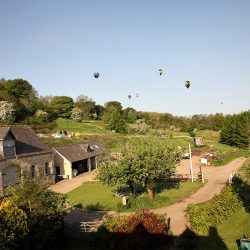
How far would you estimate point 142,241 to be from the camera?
2123 cm

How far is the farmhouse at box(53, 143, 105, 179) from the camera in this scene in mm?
49969

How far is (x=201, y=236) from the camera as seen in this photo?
23109 millimetres

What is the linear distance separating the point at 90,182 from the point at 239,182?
18.7 metres

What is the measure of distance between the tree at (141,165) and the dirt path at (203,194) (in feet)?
10.0

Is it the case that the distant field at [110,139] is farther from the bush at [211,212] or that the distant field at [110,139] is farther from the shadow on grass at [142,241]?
the shadow on grass at [142,241]

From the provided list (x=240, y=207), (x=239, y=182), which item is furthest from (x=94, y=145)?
(x=240, y=207)

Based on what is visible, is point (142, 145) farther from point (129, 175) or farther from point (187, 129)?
point (187, 129)

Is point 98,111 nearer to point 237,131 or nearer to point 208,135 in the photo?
point 208,135

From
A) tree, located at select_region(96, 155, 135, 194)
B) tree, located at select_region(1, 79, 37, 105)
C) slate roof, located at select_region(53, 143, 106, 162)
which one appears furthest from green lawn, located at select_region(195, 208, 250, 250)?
tree, located at select_region(1, 79, 37, 105)

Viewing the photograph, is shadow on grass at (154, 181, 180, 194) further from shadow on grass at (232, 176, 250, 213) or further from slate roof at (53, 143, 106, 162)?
slate roof at (53, 143, 106, 162)

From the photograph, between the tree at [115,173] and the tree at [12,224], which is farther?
the tree at [115,173]

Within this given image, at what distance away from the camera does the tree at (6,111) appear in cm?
7716

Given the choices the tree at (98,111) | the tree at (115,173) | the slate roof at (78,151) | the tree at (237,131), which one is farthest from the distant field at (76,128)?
the tree at (115,173)

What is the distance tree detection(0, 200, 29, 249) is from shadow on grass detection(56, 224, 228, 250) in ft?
13.5
